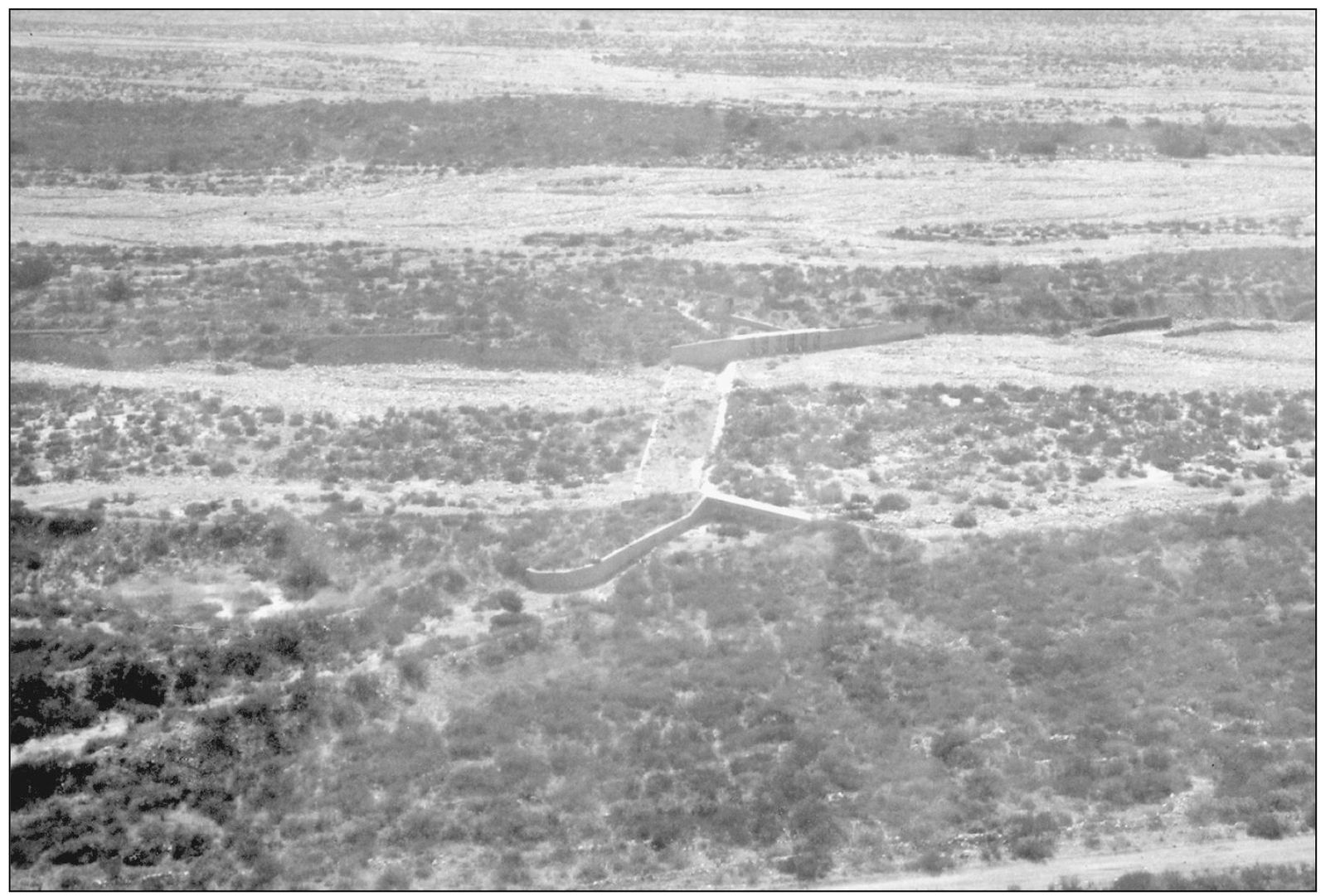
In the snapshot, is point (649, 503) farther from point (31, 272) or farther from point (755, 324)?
point (31, 272)

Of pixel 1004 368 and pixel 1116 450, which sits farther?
pixel 1004 368

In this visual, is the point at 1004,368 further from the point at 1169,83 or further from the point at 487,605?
the point at 1169,83

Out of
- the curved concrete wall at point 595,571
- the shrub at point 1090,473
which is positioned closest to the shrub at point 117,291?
the curved concrete wall at point 595,571

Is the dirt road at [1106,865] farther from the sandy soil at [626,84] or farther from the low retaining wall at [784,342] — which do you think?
the sandy soil at [626,84]

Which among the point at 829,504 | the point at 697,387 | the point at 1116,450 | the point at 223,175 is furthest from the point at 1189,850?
the point at 223,175

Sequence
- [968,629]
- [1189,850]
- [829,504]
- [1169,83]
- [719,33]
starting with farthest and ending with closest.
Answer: [719,33], [1169,83], [829,504], [968,629], [1189,850]

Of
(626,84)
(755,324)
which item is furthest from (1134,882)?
(626,84)

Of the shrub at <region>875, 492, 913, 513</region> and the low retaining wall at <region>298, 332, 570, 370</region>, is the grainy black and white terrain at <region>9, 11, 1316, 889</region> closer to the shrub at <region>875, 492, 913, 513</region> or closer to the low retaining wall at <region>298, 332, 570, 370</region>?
the low retaining wall at <region>298, 332, 570, 370</region>
